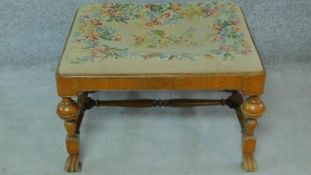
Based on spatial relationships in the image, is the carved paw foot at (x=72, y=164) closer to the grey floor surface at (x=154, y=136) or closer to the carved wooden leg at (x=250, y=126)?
the grey floor surface at (x=154, y=136)

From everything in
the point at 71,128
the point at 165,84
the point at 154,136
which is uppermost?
the point at 165,84

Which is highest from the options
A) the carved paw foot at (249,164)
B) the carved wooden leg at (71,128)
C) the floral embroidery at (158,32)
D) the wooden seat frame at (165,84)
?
the floral embroidery at (158,32)

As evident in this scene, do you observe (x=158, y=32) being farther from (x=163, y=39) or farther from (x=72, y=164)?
(x=72, y=164)

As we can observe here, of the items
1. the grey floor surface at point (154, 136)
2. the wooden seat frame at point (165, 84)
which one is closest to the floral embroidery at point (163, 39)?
the wooden seat frame at point (165, 84)

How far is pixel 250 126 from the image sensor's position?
1.25m

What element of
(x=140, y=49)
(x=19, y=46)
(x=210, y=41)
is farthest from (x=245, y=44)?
(x=19, y=46)

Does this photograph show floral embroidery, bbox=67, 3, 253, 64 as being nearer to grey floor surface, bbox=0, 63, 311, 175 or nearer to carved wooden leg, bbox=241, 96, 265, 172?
carved wooden leg, bbox=241, 96, 265, 172

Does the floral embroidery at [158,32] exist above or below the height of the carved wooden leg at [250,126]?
above

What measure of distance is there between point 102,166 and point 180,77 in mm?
338

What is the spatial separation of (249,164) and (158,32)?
1.27 ft

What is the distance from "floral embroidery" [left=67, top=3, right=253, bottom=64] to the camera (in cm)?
121

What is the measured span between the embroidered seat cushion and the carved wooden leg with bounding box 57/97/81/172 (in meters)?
0.09

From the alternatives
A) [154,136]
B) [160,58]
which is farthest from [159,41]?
[154,136]

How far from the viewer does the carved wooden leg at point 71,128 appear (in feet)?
3.99
